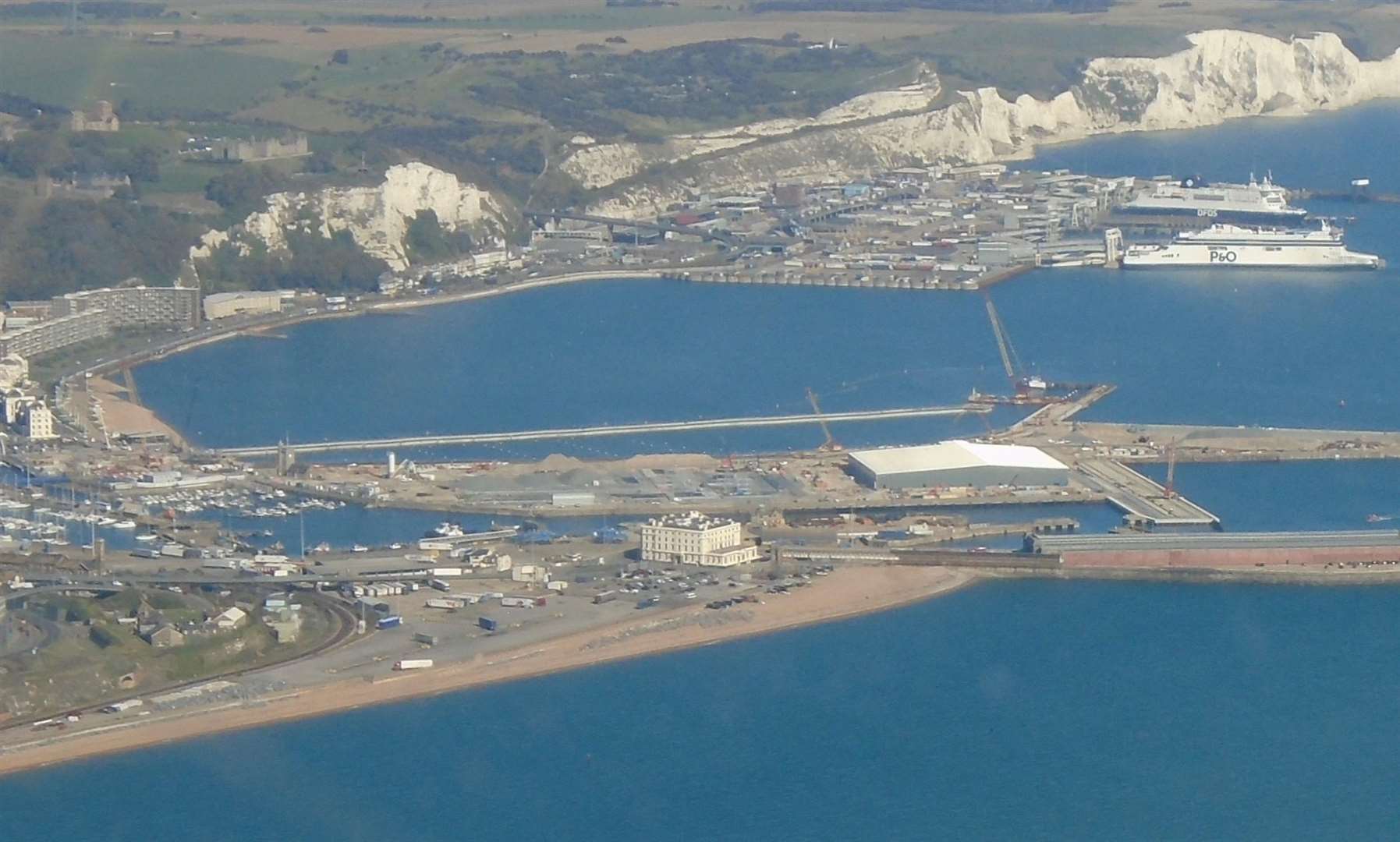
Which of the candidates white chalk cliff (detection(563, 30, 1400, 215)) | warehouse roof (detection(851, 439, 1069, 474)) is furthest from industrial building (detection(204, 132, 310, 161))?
warehouse roof (detection(851, 439, 1069, 474))

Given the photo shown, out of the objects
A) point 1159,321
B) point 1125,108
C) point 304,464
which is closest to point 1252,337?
point 1159,321

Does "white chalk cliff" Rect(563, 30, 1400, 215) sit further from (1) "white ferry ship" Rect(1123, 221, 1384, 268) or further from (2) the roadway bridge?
(2) the roadway bridge

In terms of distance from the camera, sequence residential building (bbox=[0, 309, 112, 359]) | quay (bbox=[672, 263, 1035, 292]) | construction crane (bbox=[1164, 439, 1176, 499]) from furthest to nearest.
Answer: quay (bbox=[672, 263, 1035, 292]) < residential building (bbox=[0, 309, 112, 359]) < construction crane (bbox=[1164, 439, 1176, 499])

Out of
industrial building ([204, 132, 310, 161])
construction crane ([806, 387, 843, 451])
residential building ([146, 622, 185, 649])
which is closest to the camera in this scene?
residential building ([146, 622, 185, 649])

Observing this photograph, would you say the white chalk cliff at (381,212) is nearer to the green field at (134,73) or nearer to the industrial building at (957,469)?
the green field at (134,73)

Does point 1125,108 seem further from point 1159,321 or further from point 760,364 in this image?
point 760,364

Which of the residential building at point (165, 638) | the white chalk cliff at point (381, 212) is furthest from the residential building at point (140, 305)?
the residential building at point (165, 638)

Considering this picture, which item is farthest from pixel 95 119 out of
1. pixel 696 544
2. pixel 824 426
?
pixel 696 544
